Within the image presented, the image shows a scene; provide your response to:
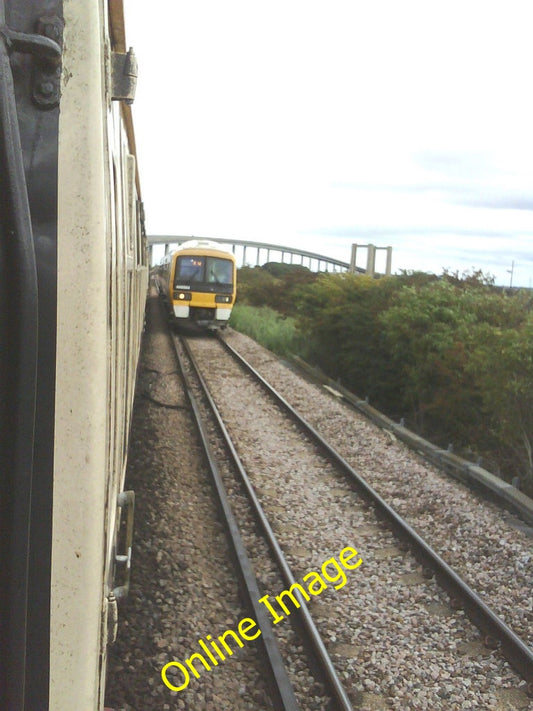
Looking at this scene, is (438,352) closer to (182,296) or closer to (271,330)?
(182,296)

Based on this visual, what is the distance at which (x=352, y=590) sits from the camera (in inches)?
232

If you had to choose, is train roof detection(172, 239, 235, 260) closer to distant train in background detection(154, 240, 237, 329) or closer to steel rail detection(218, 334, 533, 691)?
distant train in background detection(154, 240, 237, 329)

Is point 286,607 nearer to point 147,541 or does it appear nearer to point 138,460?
point 147,541

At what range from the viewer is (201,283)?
70.7 ft

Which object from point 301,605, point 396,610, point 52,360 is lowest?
point 396,610

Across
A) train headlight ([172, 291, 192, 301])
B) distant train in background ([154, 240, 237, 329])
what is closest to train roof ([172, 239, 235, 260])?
distant train in background ([154, 240, 237, 329])

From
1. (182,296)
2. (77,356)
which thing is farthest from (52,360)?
(182,296)

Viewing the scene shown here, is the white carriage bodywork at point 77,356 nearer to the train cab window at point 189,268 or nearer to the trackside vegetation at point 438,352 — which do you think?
the trackside vegetation at point 438,352

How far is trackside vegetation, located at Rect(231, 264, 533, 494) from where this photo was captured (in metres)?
11.1

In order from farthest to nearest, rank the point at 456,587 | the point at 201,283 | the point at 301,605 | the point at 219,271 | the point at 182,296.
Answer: the point at 219,271 → the point at 201,283 → the point at 182,296 → the point at 456,587 → the point at 301,605

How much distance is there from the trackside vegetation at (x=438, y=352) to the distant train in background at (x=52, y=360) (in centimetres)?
979

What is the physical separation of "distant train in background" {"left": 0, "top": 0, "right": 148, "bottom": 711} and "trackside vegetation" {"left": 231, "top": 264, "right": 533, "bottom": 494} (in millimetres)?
9793

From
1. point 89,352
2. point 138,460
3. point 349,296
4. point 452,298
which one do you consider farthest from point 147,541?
point 349,296

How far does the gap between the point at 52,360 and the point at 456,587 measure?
5324 mm
